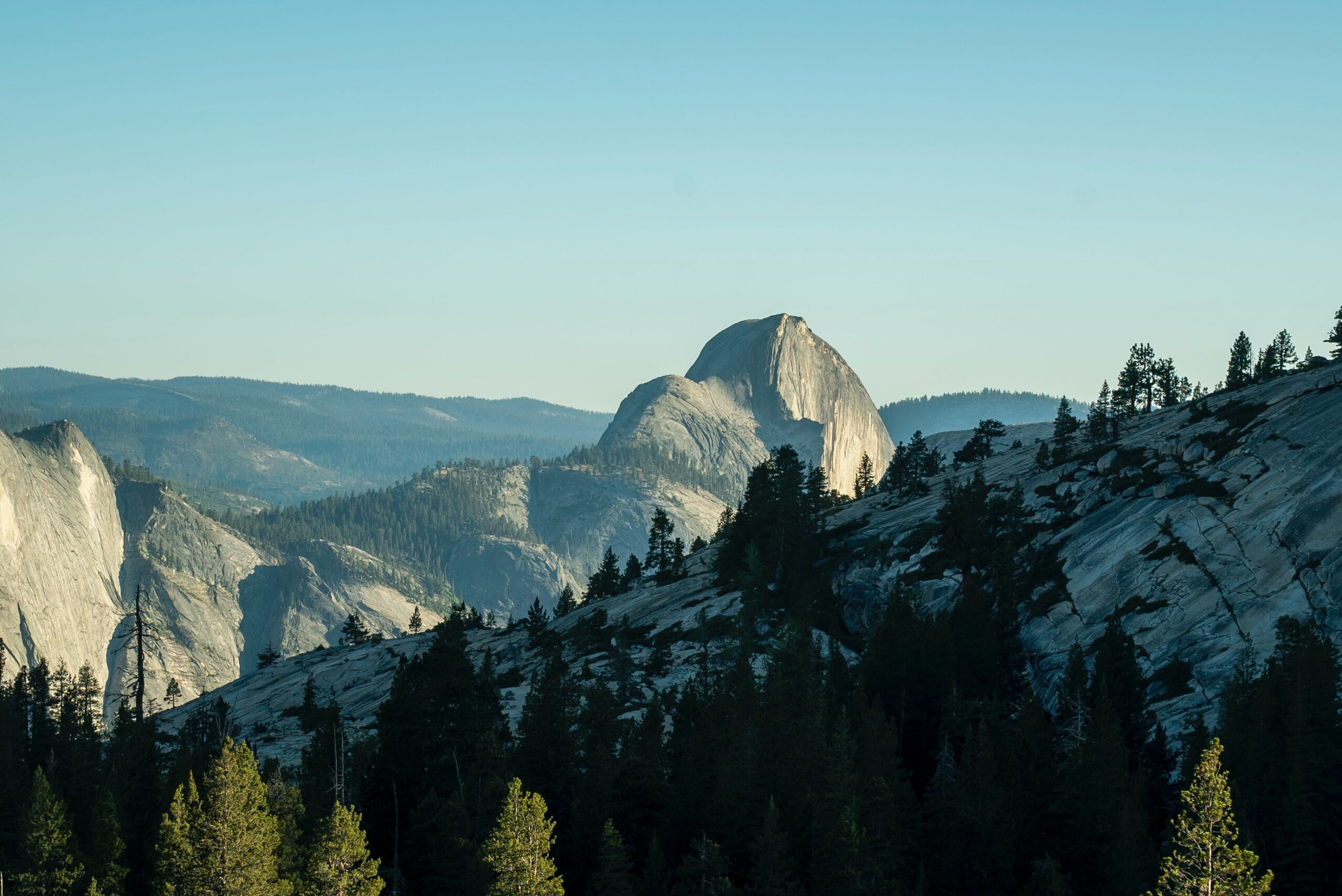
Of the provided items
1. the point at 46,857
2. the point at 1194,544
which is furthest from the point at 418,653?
the point at 1194,544

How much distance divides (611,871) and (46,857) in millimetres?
23742

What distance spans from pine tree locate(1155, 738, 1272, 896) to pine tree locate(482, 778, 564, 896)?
892 inches

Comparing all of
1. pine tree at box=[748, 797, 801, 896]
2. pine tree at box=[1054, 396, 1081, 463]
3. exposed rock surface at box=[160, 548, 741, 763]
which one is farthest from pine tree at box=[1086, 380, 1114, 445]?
pine tree at box=[748, 797, 801, 896]

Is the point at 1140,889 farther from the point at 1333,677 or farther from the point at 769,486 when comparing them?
the point at 769,486

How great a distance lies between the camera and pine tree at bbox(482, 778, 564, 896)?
50406 millimetres

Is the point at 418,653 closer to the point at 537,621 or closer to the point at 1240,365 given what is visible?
the point at 537,621

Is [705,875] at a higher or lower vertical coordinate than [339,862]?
lower

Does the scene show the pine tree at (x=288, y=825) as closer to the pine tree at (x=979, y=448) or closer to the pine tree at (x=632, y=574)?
the pine tree at (x=632, y=574)

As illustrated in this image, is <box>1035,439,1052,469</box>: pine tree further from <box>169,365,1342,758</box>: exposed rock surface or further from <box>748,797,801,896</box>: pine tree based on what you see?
<box>748,797,801,896</box>: pine tree

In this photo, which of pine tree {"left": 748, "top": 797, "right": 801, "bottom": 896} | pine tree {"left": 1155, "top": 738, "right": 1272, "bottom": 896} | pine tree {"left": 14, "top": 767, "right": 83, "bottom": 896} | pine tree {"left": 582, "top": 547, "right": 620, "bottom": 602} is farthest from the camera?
pine tree {"left": 582, "top": 547, "right": 620, "bottom": 602}

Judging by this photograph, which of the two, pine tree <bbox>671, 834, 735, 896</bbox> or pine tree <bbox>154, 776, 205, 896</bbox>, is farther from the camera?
pine tree <bbox>671, 834, 735, 896</bbox>

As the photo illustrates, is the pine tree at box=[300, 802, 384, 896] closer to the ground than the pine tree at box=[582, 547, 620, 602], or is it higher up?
closer to the ground

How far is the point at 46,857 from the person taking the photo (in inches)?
2167

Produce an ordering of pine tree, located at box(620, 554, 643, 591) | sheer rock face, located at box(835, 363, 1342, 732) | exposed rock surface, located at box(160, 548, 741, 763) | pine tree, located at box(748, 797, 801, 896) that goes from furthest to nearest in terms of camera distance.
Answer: pine tree, located at box(620, 554, 643, 591) → exposed rock surface, located at box(160, 548, 741, 763) → sheer rock face, located at box(835, 363, 1342, 732) → pine tree, located at box(748, 797, 801, 896)
